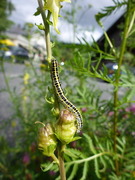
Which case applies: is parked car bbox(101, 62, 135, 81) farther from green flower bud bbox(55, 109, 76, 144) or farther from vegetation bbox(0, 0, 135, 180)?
green flower bud bbox(55, 109, 76, 144)

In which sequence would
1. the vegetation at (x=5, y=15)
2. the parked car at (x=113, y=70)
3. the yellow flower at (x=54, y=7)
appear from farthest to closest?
the vegetation at (x=5, y=15) < the parked car at (x=113, y=70) < the yellow flower at (x=54, y=7)

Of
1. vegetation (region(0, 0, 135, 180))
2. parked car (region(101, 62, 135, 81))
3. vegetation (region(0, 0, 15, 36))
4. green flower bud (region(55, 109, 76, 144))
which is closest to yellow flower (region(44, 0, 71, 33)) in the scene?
vegetation (region(0, 0, 135, 180))

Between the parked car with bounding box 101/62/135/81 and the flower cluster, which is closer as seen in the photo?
the flower cluster

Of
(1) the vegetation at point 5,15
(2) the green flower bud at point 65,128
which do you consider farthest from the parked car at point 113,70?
(1) the vegetation at point 5,15

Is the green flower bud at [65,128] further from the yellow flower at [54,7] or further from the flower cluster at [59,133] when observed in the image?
the yellow flower at [54,7]

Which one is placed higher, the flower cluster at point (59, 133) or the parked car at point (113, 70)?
the parked car at point (113, 70)

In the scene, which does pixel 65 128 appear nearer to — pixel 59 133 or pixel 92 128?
pixel 59 133
